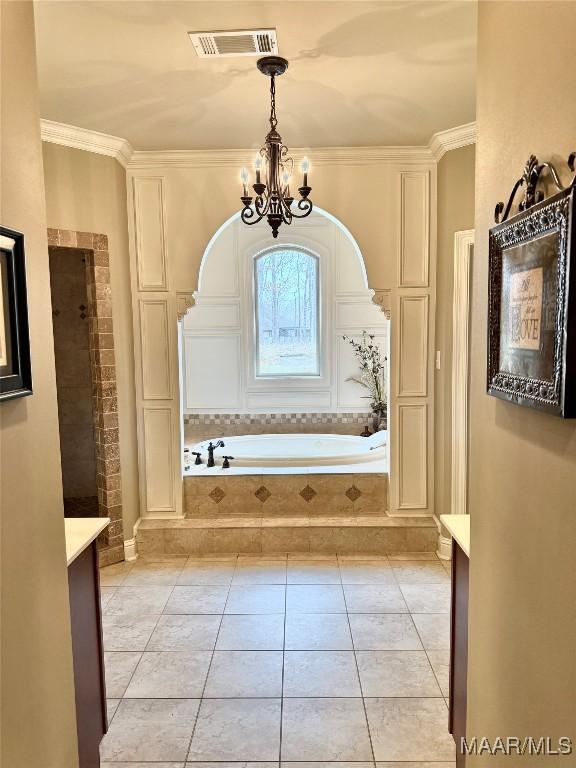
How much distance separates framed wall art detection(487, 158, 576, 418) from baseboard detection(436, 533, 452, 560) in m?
2.84

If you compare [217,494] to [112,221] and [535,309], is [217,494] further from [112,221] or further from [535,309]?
[535,309]

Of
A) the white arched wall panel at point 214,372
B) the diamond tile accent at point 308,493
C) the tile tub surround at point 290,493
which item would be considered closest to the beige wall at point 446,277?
the tile tub surround at point 290,493

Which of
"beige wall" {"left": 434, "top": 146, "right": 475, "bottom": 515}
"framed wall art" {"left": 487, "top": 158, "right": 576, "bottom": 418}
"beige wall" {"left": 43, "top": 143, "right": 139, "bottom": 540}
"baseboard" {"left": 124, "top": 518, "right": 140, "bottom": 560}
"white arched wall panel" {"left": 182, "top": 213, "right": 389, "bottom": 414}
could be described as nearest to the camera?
"framed wall art" {"left": 487, "top": 158, "right": 576, "bottom": 418}

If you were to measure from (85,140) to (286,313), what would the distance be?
3.16m

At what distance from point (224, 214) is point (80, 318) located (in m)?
1.99

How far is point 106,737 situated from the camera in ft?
7.35

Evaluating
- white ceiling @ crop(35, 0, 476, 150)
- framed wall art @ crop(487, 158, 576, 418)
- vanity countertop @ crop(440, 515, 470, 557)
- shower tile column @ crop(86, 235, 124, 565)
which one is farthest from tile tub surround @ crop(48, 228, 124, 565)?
framed wall art @ crop(487, 158, 576, 418)

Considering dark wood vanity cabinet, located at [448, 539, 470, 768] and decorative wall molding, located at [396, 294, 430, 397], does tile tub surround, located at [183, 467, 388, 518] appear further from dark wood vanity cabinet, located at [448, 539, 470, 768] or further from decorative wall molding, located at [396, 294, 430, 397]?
dark wood vanity cabinet, located at [448, 539, 470, 768]

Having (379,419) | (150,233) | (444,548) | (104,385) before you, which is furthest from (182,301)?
(379,419)

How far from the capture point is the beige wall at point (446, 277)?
3.63 metres

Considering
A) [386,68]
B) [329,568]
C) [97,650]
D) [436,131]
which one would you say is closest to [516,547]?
[97,650]

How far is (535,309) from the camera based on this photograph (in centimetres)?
113

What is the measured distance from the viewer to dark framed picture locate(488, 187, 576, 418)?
997 mm

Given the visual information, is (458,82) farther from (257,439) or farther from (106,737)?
(257,439)
